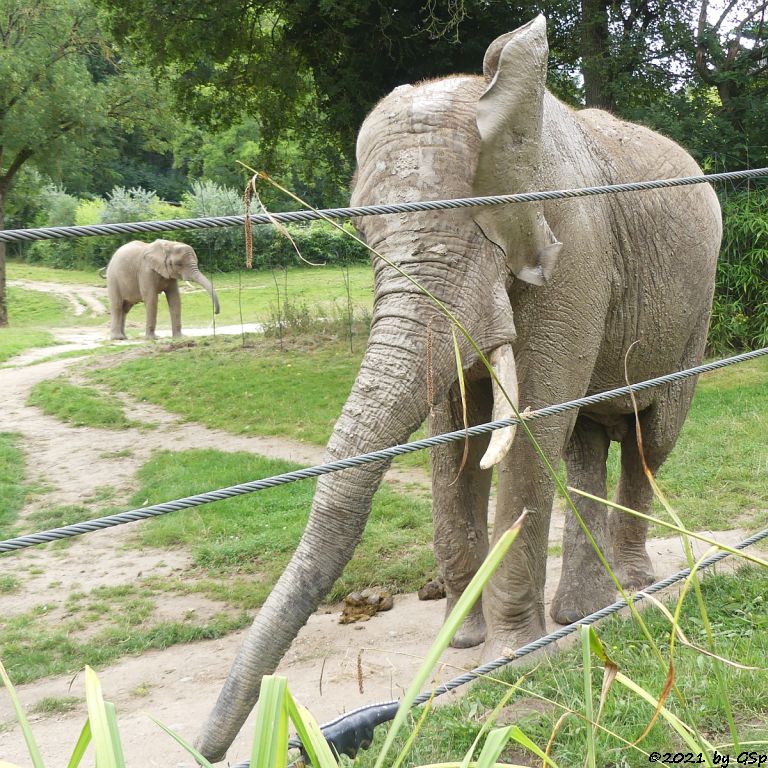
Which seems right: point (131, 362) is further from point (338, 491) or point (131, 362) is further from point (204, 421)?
point (338, 491)

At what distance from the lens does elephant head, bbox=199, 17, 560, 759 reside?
3.07 metres

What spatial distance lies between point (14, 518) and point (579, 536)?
524 cm

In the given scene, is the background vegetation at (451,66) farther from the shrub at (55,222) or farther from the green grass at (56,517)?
the shrub at (55,222)

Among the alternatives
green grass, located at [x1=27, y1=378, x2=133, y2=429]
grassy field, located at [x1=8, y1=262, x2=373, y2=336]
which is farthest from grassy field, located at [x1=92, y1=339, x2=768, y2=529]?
grassy field, located at [x1=8, y1=262, x2=373, y2=336]

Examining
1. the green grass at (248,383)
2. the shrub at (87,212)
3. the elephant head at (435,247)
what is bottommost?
the green grass at (248,383)

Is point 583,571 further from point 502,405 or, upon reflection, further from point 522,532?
point 502,405

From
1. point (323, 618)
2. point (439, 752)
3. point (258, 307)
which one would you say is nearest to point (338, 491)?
point (439, 752)

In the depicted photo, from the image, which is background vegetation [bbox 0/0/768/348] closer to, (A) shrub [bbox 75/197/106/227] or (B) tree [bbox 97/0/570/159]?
(B) tree [bbox 97/0/570/159]

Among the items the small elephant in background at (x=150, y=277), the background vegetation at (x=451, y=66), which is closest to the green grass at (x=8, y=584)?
the background vegetation at (x=451, y=66)

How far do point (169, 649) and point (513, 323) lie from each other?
9.99 feet

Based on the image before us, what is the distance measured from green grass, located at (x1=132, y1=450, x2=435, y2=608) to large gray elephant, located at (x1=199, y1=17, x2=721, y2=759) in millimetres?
1600

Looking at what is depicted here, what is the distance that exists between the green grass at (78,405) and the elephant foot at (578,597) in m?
7.63

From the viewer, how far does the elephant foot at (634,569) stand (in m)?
5.42

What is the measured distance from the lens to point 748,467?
25.8ft
